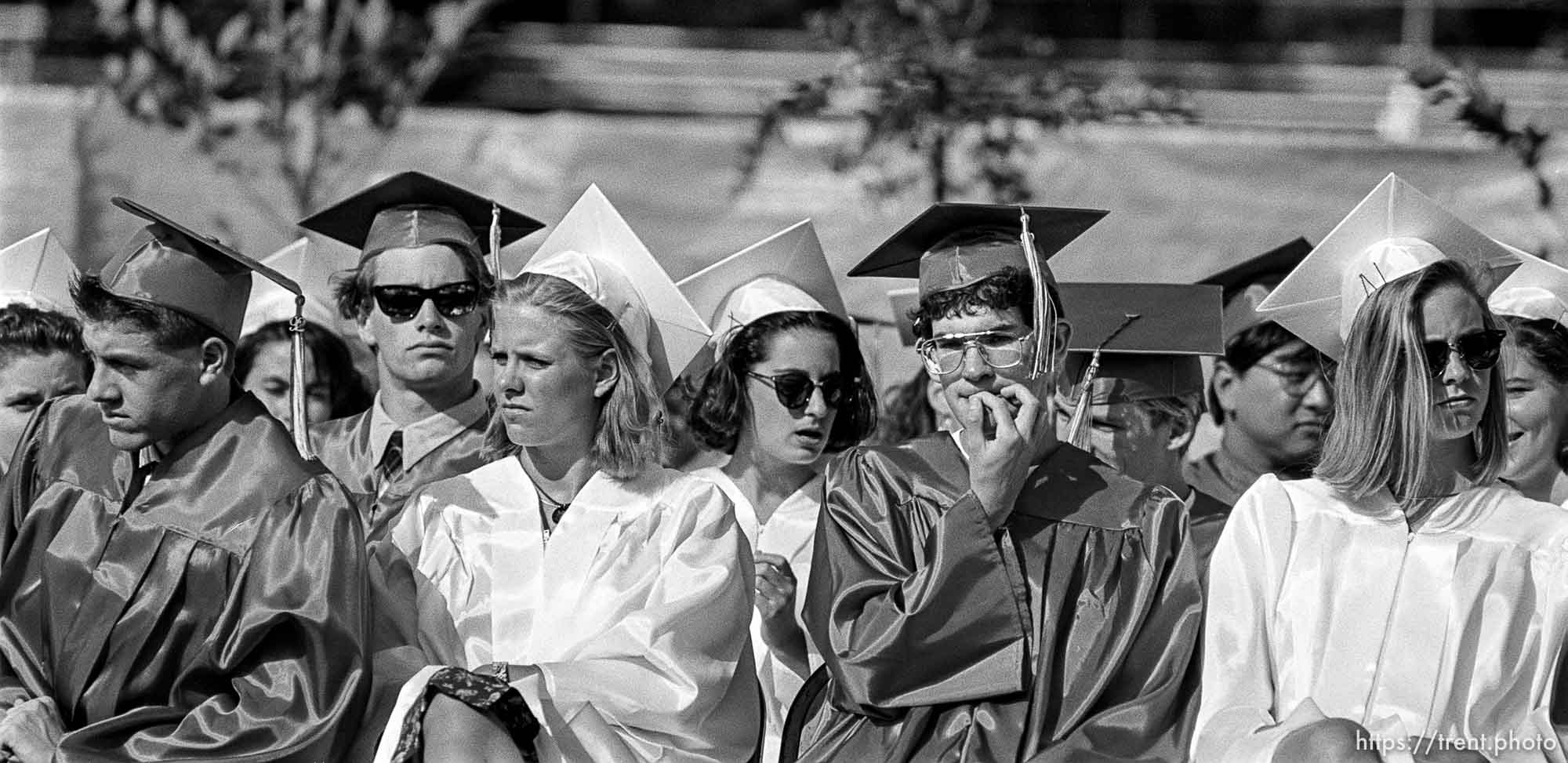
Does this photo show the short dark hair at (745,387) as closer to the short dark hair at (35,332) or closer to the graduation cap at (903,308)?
the graduation cap at (903,308)

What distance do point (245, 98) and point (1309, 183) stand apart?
456cm

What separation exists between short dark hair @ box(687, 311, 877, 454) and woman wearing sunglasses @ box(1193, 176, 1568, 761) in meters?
1.43

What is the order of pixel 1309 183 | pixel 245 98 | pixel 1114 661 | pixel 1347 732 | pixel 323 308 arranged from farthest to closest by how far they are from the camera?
A: pixel 245 98 < pixel 1309 183 < pixel 323 308 < pixel 1114 661 < pixel 1347 732

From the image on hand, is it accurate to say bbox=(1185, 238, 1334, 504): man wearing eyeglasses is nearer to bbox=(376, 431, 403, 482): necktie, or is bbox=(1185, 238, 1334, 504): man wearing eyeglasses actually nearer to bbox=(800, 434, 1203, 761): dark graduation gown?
bbox=(800, 434, 1203, 761): dark graduation gown

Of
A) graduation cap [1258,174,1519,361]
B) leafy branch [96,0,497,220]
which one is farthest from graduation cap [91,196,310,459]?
leafy branch [96,0,497,220]

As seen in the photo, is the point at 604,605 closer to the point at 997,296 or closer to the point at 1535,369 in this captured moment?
the point at 997,296

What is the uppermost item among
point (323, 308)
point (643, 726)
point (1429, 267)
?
point (1429, 267)

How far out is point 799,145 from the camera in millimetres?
8680

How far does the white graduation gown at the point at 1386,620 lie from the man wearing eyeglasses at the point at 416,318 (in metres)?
2.12

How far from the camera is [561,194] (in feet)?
27.3

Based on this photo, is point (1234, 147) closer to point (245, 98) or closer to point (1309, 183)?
point (1309, 183)

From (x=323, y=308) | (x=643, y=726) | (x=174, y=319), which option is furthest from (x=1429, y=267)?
(x=323, y=308)

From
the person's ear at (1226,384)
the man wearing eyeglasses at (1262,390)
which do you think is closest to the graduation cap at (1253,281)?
the man wearing eyeglasses at (1262,390)

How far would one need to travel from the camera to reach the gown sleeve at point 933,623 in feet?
13.0
